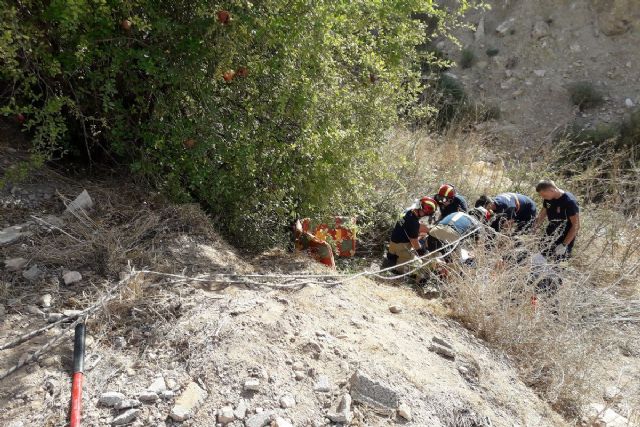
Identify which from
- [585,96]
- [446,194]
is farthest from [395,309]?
[585,96]

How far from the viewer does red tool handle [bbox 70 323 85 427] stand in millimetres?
1981

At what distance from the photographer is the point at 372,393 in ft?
7.88

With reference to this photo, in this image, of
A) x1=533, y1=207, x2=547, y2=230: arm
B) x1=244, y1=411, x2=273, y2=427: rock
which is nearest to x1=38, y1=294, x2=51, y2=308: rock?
x1=244, y1=411, x2=273, y2=427: rock

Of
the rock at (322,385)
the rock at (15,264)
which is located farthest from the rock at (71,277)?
the rock at (322,385)

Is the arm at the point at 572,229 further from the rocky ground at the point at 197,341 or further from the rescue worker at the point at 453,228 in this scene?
the rocky ground at the point at 197,341

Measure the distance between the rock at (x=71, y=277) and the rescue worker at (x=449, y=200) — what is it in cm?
384

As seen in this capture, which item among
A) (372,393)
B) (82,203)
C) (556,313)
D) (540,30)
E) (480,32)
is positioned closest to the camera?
(372,393)

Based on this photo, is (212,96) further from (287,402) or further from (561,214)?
(561,214)

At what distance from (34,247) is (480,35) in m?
14.1

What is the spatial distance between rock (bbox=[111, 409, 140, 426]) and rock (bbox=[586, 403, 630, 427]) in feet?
8.57

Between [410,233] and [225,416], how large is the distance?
11.4 ft

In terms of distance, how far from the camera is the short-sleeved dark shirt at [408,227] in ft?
17.2

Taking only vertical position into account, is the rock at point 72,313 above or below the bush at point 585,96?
below

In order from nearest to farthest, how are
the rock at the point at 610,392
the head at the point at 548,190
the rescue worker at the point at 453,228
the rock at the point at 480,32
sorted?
1. the rock at the point at 610,392
2. the rescue worker at the point at 453,228
3. the head at the point at 548,190
4. the rock at the point at 480,32
